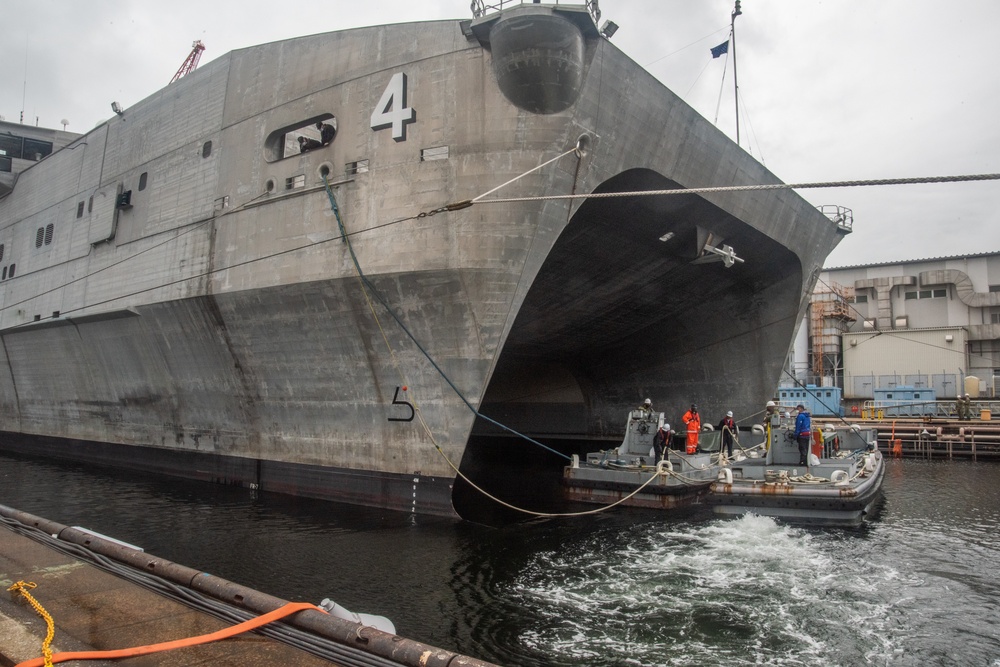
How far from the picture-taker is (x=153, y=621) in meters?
3.99

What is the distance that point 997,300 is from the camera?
40.2m

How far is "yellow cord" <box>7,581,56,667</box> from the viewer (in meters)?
3.22

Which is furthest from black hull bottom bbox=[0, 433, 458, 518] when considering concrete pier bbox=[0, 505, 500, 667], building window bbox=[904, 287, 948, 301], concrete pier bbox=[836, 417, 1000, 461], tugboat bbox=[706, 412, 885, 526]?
building window bbox=[904, 287, 948, 301]

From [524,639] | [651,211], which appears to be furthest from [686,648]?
[651,211]

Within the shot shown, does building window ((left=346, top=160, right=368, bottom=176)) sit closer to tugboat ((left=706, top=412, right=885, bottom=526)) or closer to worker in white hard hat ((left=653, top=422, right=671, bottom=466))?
worker in white hard hat ((left=653, top=422, right=671, bottom=466))

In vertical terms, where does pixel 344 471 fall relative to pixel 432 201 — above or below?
below

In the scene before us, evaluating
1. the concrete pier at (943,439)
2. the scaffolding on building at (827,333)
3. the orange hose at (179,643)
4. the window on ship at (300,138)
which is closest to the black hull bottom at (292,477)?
the window on ship at (300,138)

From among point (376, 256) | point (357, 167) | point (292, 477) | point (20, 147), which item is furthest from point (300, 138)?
point (20, 147)

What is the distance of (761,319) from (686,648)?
16.3 meters

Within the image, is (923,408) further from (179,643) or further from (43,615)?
(43,615)

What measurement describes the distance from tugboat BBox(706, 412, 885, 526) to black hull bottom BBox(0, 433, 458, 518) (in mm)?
5490

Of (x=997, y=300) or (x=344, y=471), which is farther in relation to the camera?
(x=997, y=300)

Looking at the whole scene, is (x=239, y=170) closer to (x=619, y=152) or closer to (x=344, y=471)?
(x=344, y=471)

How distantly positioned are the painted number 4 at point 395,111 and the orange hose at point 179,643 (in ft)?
30.4
